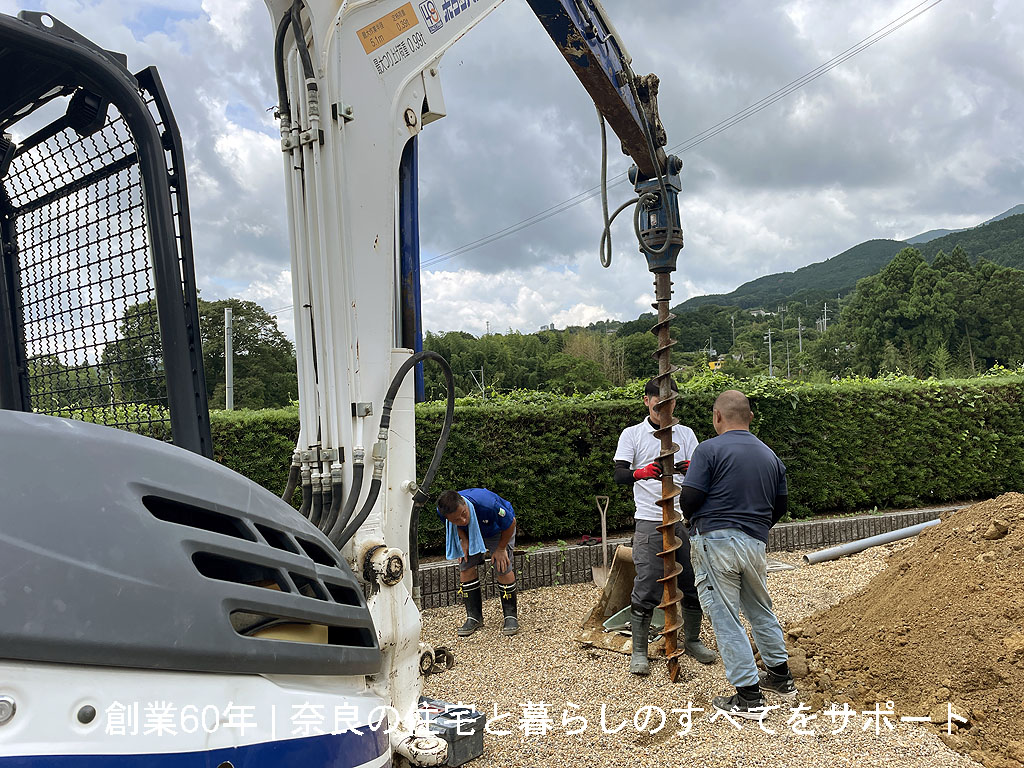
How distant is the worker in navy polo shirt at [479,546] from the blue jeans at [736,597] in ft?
6.05

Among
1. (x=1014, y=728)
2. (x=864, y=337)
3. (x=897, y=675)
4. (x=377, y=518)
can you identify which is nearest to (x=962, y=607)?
(x=897, y=675)

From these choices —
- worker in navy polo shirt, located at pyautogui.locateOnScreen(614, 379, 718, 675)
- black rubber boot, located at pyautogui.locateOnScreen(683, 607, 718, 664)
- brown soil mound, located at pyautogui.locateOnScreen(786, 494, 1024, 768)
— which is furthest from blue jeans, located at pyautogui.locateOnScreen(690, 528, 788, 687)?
A: black rubber boot, located at pyautogui.locateOnScreen(683, 607, 718, 664)

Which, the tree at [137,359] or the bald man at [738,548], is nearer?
the tree at [137,359]

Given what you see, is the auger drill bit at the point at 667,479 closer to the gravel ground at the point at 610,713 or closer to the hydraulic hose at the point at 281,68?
the gravel ground at the point at 610,713

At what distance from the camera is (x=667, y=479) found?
4.29 metres

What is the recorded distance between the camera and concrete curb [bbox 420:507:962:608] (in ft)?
19.9

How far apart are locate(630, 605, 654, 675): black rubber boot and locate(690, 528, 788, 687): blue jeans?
59cm

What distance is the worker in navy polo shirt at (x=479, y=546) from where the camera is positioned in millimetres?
5430

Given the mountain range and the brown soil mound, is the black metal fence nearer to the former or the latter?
the brown soil mound

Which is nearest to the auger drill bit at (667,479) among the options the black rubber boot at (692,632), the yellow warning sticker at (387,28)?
the black rubber boot at (692,632)

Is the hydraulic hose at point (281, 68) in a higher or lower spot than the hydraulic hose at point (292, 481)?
higher

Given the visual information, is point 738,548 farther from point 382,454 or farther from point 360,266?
point 360,266

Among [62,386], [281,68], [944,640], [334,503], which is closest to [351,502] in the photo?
[334,503]

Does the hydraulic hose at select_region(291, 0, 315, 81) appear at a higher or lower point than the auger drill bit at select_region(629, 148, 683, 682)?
higher
